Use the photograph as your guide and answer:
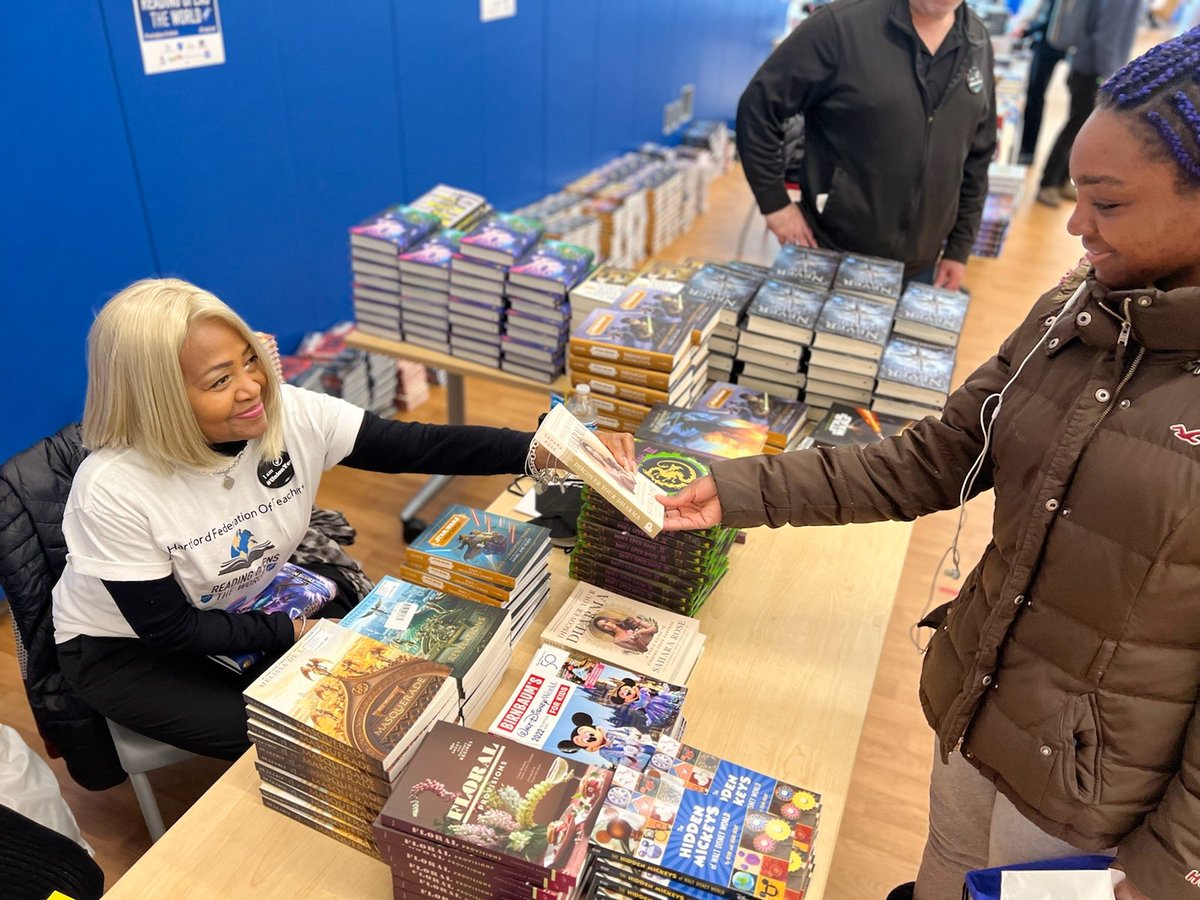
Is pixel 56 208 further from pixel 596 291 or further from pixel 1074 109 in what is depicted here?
pixel 1074 109

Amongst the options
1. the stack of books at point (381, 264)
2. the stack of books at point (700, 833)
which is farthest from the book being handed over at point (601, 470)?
the stack of books at point (381, 264)

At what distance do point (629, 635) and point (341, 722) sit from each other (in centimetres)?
60

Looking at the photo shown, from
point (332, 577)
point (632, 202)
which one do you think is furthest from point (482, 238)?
point (632, 202)

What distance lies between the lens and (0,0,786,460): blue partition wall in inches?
113

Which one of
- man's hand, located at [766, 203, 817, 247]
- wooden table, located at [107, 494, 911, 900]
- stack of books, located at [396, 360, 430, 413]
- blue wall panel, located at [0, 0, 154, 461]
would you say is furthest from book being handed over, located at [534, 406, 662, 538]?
stack of books, located at [396, 360, 430, 413]

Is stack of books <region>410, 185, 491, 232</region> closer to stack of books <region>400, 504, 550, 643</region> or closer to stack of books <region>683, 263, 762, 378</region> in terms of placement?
stack of books <region>683, 263, 762, 378</region>

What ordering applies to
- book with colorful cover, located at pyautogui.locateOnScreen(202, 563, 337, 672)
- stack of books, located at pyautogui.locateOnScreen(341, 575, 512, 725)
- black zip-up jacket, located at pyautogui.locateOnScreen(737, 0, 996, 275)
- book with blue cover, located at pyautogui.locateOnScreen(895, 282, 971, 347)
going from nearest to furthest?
stack of books, located at pyautogui.locateOnScreen(341, 575, 512, 725) → book with colorful cover, located at pyautogui.locateOnScreen(202, 563, 337, 672) → book with blue cover, located at pyautogui.locateOnScreen(895, 282, 971, 347) → black zip-up jacket, located at pyautogui.locateOnScreen(737, 0, 996, 275)

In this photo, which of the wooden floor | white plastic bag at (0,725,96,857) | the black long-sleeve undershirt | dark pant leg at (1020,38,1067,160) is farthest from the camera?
dark pant leg at (1020,38,1067,160)

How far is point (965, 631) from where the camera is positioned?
1.42 meters

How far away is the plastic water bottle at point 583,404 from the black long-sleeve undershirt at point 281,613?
0.62ft

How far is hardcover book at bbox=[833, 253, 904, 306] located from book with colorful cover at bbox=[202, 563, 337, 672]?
171 centimetres

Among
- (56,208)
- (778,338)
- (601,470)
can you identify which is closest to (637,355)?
(778,338)

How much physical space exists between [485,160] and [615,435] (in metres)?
3.57

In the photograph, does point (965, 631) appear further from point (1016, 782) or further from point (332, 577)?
point (332, 577)
